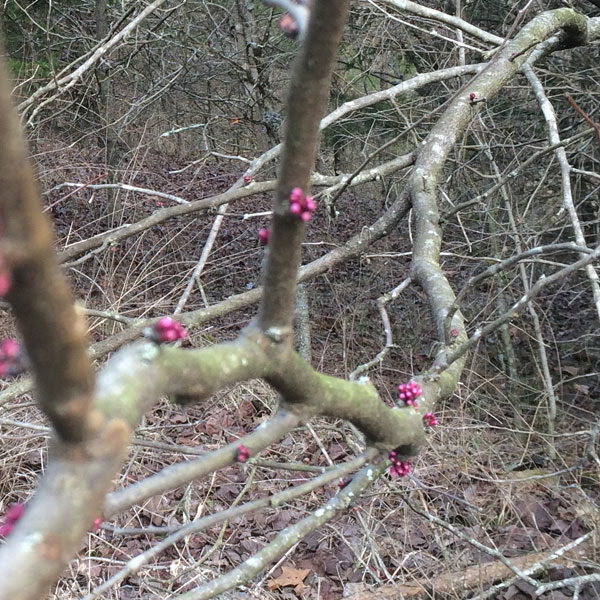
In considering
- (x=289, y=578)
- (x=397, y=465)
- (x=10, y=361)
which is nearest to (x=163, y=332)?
(x=10, y=361)

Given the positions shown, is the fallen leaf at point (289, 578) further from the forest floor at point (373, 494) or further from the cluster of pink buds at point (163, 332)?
the cluster of pink buds at point (163, 332)

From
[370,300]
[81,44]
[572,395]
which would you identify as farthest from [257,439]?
[81,44]

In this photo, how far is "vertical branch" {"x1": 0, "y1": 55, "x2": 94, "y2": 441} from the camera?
387 mm

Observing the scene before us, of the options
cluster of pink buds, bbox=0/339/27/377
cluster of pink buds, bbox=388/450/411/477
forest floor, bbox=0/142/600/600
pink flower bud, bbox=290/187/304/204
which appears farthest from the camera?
forest floor, bbox=0/142/600/600

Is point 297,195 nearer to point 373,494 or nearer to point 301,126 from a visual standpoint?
point 301,126

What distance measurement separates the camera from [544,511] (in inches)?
164

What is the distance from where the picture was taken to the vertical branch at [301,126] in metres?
0.64

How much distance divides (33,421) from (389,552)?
2.76 metres

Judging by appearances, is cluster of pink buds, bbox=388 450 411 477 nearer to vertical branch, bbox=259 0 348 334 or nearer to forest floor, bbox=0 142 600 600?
vertical branch, bbox=259 0 348 334

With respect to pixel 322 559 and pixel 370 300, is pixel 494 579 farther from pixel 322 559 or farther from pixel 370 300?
pixel 370 300

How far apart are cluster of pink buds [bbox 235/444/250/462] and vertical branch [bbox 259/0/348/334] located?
0.29 meters

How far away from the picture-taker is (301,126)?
2.29 ft

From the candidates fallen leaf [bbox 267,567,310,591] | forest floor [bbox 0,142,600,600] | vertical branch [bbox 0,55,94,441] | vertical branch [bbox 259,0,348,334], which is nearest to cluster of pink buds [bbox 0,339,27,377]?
vertical branch [bbox 0,55,94,441]

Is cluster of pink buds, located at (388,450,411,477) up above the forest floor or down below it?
above
